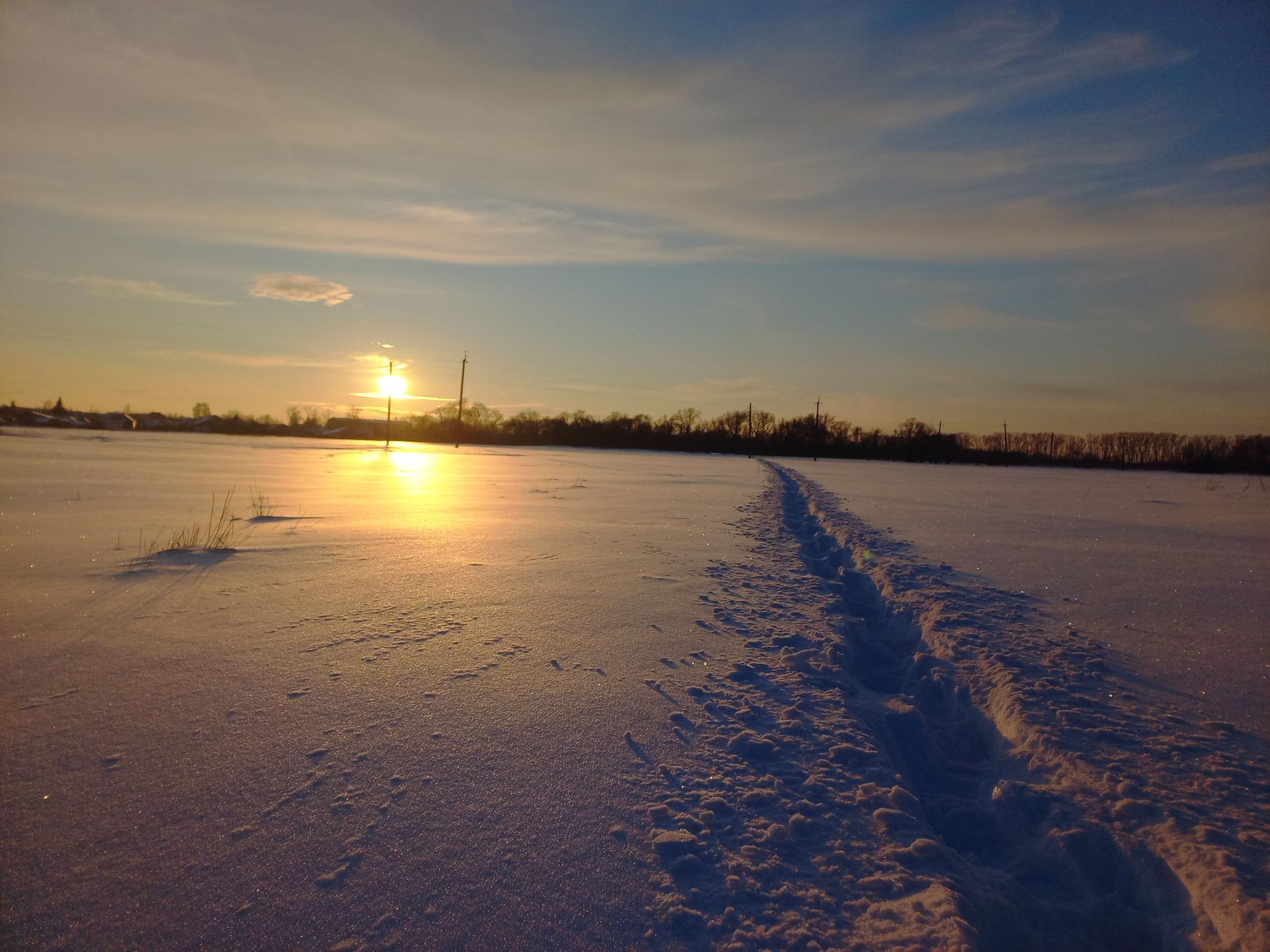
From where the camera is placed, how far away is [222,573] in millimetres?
4770

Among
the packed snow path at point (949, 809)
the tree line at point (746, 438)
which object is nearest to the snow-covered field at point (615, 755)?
the packed snow path at point (949, 809)

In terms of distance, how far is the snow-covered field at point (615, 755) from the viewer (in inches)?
A: 64.6

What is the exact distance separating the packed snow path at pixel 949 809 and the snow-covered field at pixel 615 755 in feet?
0.04

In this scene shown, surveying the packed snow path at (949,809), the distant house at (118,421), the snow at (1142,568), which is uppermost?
the distant house at (118,421)

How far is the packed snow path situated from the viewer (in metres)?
1.71

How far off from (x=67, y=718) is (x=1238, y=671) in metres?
5.59

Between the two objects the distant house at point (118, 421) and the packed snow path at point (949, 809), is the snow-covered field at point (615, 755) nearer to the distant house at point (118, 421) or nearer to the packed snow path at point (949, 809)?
the packed snow path at point (949, 809)

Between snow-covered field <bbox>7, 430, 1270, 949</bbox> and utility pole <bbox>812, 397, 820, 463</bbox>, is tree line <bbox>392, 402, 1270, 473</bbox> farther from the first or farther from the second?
snow-covered field <bbox>7, 430, 1270, 949</bbox>

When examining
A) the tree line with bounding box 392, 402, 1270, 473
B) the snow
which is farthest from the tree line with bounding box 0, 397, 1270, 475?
the snow

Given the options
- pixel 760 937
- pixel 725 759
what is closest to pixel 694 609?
pixel 725 759

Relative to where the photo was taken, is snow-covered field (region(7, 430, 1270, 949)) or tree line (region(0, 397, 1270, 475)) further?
tree line (region(0, 397, 1270, 475))

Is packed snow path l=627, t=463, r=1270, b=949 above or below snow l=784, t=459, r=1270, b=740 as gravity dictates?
below

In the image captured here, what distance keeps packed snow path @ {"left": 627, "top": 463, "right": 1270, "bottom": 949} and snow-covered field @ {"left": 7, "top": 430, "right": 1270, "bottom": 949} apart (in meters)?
0.01

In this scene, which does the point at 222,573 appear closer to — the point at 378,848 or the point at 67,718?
the point at 67,718
